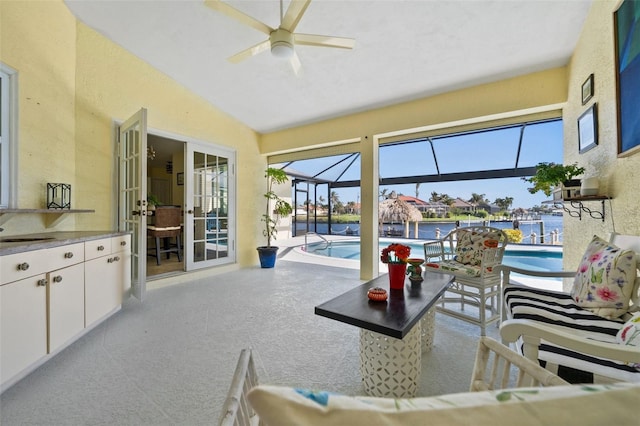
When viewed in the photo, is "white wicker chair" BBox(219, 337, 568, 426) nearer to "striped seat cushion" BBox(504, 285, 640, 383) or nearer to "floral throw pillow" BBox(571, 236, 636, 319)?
"striped seat cushion" BBox(504, 285, 640, 383)

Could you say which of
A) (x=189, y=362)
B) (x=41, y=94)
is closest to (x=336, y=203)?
(x=41, y=94)

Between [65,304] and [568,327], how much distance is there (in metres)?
3.16

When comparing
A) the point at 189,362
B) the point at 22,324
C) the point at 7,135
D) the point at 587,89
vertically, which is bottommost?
the point at 189,362

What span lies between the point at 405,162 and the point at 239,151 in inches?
192

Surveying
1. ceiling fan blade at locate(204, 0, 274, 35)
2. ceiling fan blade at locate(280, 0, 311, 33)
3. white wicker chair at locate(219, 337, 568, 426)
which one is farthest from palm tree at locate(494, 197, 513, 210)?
white wicker chair at locate(219, 337, 568, 426)

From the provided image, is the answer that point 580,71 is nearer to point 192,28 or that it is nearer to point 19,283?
point 192,28

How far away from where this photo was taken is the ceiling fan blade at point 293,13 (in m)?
1.85

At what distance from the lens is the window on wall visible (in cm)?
217

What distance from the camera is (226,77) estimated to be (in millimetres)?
3662

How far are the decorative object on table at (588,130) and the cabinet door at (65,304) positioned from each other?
4185 mm

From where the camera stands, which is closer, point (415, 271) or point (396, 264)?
point (396, 264)

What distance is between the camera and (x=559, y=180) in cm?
221

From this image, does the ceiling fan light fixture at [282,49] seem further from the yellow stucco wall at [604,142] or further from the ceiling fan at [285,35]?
the yellow stucco wall at [604,142]

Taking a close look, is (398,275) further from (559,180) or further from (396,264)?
(559,180)
